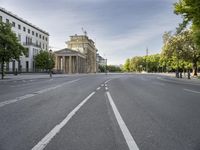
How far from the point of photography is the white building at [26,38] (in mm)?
67850

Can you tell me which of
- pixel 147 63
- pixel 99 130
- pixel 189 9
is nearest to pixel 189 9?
pixel 189 9

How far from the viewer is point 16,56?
3838cm

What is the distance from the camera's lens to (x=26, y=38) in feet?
263

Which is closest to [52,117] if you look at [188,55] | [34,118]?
[34,118]

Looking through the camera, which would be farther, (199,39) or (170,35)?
(170,35)

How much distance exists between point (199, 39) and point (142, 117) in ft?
83.2

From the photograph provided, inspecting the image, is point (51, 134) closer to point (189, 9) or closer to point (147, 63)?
point (189, 9)

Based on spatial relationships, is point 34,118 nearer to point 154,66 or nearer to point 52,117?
point 52,117

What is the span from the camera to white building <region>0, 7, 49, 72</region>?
6785 centimetres

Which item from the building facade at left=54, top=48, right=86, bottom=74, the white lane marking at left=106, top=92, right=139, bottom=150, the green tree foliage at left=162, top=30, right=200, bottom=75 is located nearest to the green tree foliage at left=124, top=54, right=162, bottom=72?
the building facade at left=54, top=48, right=86, bottom=74

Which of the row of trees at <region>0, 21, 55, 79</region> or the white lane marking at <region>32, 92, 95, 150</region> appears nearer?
the white lane marking at <region>32, 92, 95, 150</region>

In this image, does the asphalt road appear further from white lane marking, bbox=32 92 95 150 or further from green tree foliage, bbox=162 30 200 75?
green tree foliage, bbox=162 30 200 75

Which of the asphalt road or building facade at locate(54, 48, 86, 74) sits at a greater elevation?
building facade at locate(54, 48, 86, 74)

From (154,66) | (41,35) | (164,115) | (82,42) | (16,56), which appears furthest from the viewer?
(154,66)
